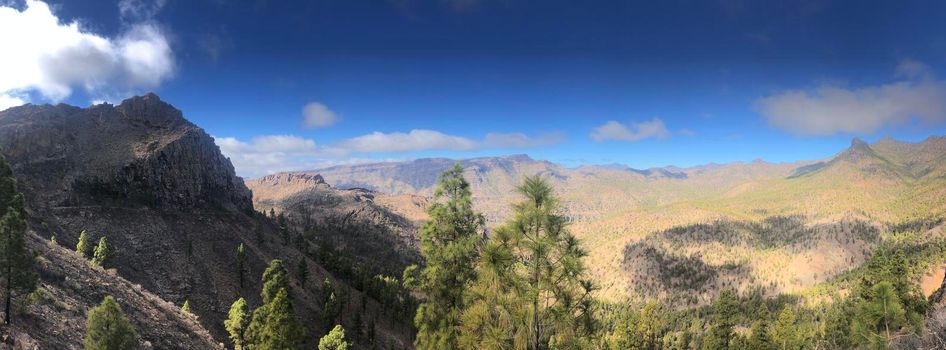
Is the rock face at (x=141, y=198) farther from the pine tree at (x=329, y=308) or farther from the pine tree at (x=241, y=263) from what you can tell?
the pine tree at (x=329, y=308)

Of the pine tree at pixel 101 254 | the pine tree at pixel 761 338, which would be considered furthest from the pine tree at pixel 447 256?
the pine tree at pixel 101 254

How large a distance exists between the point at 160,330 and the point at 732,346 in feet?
228

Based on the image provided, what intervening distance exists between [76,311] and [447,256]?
100ft

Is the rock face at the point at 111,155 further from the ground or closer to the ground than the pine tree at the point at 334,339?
further from the ground

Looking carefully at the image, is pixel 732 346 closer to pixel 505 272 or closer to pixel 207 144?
pixel 505 272

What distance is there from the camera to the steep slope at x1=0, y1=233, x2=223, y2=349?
25.7m

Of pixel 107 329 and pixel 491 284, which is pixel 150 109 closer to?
pixel 107 329

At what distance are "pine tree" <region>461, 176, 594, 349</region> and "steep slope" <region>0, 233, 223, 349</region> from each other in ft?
83.8

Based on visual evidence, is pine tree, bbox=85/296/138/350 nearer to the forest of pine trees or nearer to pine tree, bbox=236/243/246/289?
the forest of pine trees

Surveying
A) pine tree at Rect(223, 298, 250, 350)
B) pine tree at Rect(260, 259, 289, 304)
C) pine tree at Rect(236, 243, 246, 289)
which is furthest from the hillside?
pine tree at Rect(223, 298, 250, 350)

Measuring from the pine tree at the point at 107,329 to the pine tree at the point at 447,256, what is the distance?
18488 millimetres

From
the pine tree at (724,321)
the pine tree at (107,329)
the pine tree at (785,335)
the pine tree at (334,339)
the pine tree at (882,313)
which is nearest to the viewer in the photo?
the pine tree at (107,329)

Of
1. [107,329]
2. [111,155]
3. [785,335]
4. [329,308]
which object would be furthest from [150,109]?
[785,335]

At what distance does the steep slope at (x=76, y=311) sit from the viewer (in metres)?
25.7
